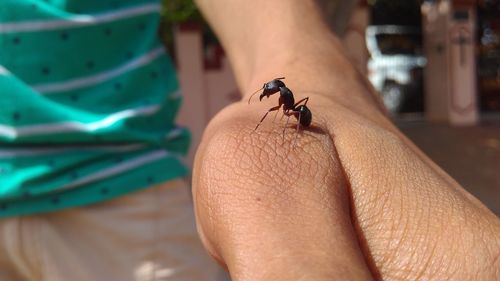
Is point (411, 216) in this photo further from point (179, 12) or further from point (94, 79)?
point (179, 12)

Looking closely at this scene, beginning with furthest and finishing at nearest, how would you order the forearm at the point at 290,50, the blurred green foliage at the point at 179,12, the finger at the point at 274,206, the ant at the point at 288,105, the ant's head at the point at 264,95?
the blurred green foliage at the point at 179,12
the forearm at the point at 290,50
the ant's head at the point at 264,95
the ant at the point at 288,105
the finger at the point at 274,206

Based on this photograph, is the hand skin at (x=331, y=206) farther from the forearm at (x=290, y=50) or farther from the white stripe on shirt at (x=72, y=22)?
the white stripe on shirt at (x=72, y=22)

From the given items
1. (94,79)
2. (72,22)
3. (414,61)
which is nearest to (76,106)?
(94,79)

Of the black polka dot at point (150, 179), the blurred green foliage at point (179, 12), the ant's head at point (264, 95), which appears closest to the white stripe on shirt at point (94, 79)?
the black polka dot at point (150, 179)

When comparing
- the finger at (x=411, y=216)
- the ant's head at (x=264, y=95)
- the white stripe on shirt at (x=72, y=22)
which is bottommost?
the finger at (x=411, y=216)

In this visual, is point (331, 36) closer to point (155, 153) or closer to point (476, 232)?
point (155, 153)

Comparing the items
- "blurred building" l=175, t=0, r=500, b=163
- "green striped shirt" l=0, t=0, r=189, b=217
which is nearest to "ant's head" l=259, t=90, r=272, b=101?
"green striped shirt" l=0, t=0, r=189, b=217

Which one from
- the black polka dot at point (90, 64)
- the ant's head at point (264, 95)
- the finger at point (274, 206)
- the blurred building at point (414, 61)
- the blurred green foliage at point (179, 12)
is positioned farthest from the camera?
the blurred green foliage at point (179, 12)

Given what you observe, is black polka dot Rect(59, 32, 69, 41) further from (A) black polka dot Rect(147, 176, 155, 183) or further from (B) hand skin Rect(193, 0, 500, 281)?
(B) hand skin Rect(193, 0, 500, 281)
